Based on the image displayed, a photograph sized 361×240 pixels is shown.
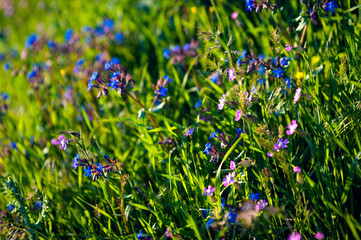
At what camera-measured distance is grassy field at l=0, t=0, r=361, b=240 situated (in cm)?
160

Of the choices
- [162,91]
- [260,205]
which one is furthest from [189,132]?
[260,205]

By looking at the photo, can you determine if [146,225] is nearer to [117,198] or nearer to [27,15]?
[117,198]

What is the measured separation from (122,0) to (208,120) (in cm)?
275

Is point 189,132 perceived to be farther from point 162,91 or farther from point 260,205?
point 260,205

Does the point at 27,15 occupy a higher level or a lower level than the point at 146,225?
higher

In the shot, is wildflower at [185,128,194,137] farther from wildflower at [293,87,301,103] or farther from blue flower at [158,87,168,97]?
wildflower at [293,87,301,103]

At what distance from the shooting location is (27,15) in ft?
21.3

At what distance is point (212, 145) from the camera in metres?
1.85

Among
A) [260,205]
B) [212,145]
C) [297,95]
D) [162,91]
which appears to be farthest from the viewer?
[162,91]

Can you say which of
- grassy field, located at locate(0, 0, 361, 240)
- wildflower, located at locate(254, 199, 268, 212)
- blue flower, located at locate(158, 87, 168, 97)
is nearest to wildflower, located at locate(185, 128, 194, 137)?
grassy field, located at locate(0, 0, 361, 240)

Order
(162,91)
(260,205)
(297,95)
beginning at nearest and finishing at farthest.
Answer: (260,205), (297,95), (162,91)

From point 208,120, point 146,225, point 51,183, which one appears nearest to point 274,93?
point 208,120

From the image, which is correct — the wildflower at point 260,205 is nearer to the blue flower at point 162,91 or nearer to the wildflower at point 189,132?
the wildflower at point 189,132

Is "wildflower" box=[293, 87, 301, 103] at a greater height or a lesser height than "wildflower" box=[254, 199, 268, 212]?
greater
